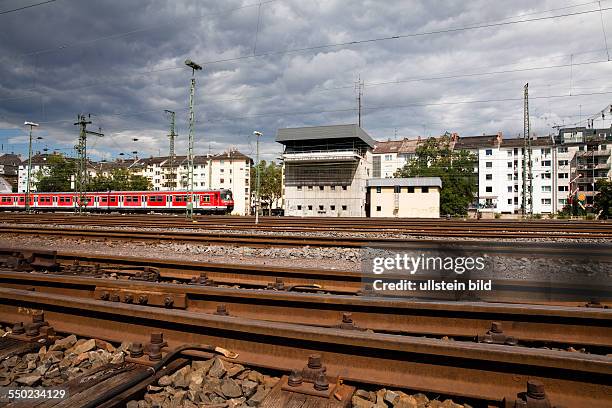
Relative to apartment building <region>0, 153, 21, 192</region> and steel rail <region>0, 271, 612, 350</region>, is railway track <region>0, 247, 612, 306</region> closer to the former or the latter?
steel rail <region>0, 271, 612, 350</region>

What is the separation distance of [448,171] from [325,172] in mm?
23998

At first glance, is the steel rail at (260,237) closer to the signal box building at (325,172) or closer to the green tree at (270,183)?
the signal box building at (325,172)

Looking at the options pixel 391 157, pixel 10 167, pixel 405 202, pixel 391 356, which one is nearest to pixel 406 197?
pixel 405 202

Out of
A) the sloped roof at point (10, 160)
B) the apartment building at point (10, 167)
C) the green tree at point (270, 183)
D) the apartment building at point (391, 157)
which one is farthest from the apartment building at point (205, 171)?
the apartment building at point (391, 157)

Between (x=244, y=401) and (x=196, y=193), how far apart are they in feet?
131

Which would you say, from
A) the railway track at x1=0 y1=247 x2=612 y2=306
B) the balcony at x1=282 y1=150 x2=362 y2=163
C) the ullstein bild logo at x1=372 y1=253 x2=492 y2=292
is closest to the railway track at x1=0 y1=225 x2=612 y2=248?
the railway track at x1=0 y1=247 x2=612 y2=306

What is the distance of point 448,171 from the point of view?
198 feet

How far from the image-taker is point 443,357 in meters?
2.82

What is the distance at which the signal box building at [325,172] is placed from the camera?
4803 centimetres

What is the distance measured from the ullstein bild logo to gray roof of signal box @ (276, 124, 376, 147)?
44.2 meters

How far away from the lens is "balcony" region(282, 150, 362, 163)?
48344mm

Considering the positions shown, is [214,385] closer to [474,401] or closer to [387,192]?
[474,401]

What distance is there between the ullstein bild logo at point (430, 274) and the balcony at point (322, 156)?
4233 centimetres

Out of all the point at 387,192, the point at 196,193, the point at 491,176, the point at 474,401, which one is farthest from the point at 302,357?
the point at 491,176
